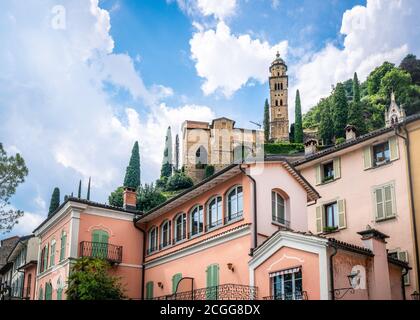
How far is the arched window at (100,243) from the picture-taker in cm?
2372

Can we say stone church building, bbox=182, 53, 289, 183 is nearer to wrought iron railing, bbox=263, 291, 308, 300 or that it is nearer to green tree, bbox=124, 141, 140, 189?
green tree, bbox=124, 141, 140, 189

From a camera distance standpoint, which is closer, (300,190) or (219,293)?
(219,293)

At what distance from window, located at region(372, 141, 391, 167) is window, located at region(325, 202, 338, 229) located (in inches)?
111

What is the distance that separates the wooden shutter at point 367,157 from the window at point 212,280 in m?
8.15

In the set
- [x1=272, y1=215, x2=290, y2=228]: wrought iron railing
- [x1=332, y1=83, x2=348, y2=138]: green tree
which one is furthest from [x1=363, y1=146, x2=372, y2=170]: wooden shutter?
[x1=332, y1=83, x2=348, y2=138]: green tree

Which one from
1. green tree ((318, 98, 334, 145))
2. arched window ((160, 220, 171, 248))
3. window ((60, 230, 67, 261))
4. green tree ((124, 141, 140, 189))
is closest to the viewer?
arched window ((160, 220, 171, 248))

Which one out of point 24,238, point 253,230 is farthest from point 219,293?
point 24,238

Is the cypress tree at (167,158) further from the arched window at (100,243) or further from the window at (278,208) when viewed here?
the window at (278,208)

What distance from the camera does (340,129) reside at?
5862 centimetres

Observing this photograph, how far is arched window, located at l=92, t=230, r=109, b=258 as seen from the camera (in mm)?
23720

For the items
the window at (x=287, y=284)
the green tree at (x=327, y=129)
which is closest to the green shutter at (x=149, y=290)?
the window at (x=287, y=284)
